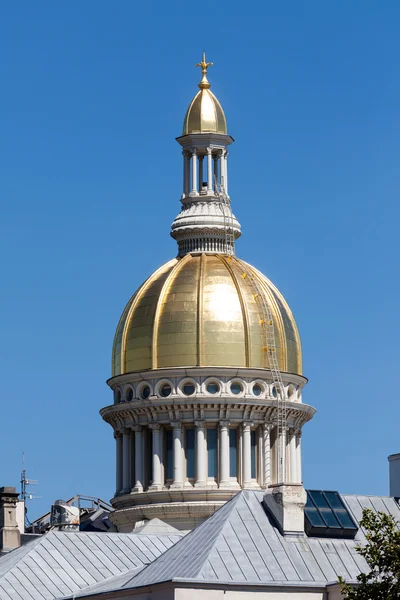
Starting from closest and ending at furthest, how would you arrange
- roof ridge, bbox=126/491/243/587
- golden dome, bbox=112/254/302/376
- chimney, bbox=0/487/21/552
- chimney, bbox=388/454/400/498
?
roof ridge, bbox=126/491/243/587
chimney, bbox=388/454/400/498
chimney, bbox=0/487/21/552
golden dome, bbox=112/254/302/376

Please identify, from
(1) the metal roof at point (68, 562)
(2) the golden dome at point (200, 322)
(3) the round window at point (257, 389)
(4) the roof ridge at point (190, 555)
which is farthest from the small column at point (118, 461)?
(4) the roof ridge at point (190, 555)

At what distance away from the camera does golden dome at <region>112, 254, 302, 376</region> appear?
120 metres

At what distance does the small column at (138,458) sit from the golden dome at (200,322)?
119 inches

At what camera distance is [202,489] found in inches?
4633

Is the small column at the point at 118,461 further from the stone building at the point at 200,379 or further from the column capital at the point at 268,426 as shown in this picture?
the column capital at the point at 268,426

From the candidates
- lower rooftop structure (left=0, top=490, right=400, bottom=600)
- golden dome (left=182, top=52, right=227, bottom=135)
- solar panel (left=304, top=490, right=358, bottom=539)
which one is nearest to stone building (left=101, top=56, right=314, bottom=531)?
golden dome (left=182, top=52, right=227, bottom=135)

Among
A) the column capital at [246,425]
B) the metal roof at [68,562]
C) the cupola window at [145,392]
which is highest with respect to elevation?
the cupola window at [145,392]

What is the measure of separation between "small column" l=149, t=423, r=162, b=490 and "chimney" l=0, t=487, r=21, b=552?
1019 cm

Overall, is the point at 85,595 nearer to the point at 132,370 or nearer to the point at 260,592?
the point at 260,592

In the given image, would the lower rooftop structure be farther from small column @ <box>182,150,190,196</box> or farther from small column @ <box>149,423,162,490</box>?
small column @ <box>182,150,190,196</box>

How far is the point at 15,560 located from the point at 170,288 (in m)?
26.6

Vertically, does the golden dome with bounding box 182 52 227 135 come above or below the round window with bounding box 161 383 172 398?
above

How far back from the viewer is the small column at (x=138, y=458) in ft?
395

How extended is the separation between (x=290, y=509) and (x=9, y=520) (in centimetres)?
2678
